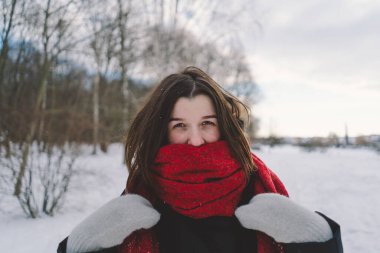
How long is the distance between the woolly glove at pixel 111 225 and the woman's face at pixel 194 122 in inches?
11.8

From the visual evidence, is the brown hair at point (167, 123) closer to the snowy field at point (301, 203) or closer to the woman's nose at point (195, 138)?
the woman's nose at point (195, 138)

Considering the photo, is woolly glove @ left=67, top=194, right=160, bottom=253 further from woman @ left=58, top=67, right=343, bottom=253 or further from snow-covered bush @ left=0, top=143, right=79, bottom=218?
snow-covered bush @ left=0, top=143, right=79, bottom=218

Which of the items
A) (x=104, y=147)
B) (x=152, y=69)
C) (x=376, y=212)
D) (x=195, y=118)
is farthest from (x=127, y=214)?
(x=104, y=147)

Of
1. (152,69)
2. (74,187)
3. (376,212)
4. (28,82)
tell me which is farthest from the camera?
(28,82)

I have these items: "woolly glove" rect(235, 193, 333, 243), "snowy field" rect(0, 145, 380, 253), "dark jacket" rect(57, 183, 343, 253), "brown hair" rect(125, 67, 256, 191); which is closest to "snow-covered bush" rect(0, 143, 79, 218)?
"snowy field" rect(0, 145, 380, 253)

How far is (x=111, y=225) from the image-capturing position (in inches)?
35.6

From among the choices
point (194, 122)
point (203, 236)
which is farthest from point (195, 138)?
point (203, 236)

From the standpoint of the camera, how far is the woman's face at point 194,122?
1077mm

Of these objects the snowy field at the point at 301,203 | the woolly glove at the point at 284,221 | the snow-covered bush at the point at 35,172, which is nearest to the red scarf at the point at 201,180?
the woolly glove at the point at 284,221

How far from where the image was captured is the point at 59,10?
591 cm

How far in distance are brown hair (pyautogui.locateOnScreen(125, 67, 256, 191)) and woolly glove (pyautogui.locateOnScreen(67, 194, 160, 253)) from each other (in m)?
0.18

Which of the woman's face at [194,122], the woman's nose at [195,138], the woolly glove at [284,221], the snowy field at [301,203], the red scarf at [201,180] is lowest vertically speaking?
the snowy field at [301,203]

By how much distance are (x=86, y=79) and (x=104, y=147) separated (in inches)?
176

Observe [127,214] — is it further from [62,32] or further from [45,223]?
[62,32]
